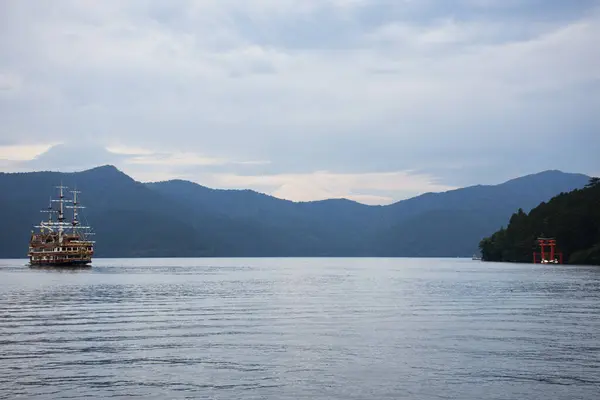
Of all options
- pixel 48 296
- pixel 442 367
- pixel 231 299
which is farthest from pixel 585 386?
pixel 48 296

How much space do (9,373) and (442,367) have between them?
63.5 ft

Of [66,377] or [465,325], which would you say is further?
[465,325]

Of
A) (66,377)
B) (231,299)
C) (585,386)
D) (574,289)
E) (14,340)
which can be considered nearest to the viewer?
(585,386)

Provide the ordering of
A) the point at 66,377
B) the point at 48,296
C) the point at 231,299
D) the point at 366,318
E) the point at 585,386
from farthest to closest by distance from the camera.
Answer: the point at 48,296 → the point at 231,299 → the point at 366,318 → the point at 66,377 → the point at 585,386

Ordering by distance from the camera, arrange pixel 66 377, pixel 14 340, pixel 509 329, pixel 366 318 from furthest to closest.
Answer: pixel 366 318 → pixel 509 329 → pixel 14 340 → pixel 66 377

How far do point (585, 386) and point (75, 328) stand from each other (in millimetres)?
34233

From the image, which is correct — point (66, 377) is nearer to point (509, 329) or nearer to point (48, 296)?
point (509, 329)

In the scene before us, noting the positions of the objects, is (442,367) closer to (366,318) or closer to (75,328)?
(366,318)

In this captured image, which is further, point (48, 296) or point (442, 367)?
point (48, 296)

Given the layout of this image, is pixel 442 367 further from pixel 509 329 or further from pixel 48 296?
pixel 48 296

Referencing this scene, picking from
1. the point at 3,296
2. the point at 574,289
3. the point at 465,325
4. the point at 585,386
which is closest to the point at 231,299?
the point at 3,296

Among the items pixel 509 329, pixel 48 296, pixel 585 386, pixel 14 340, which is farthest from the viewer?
pixel 48 296

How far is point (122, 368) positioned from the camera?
33.9m

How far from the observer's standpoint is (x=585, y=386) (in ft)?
96.2
